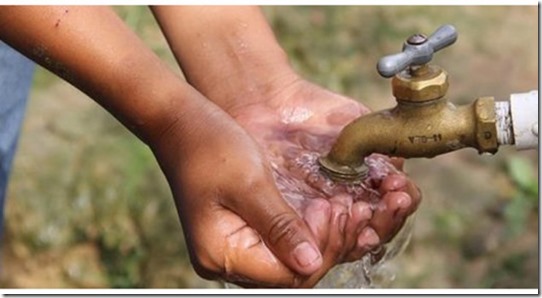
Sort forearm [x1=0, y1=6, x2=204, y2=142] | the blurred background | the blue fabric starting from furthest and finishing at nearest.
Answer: the blurred background
the blue fabric
forearm [x1=0, y1=6, x2=204, y2=142]

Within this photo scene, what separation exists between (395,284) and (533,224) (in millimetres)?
335

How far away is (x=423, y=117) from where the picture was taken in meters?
1.29

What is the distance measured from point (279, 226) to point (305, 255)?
0.04 metres

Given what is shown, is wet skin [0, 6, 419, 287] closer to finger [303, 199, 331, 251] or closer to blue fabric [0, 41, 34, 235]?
finger [303, 199, 331, 251]

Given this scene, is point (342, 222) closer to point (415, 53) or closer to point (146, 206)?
point (415, 53)

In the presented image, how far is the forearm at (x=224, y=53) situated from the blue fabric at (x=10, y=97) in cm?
18

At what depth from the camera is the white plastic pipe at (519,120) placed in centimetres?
123

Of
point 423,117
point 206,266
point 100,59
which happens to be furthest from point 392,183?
point 100,59

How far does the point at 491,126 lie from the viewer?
49.5 inches

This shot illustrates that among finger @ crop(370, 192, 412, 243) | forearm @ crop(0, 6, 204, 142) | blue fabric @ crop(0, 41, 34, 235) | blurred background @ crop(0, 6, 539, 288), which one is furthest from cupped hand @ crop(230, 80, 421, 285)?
blurred background @ crop(0, 6, 539, 288)

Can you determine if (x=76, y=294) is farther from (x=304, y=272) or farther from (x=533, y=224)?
(x=533, y=224)

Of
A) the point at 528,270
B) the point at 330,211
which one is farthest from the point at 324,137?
the point at 528,270

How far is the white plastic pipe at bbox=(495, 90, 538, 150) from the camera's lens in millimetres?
1232

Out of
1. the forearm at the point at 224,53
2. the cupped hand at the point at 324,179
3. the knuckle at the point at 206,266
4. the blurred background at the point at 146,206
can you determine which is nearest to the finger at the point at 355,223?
the cupped hand at the point at 324,179
